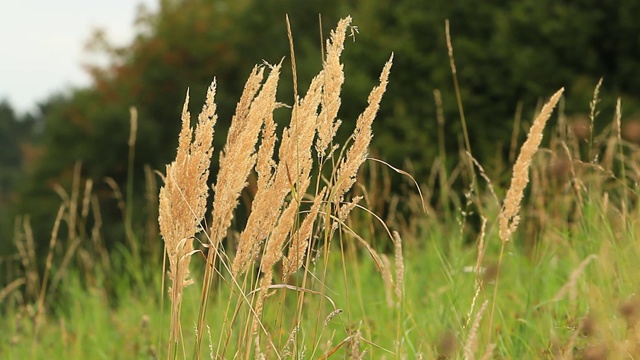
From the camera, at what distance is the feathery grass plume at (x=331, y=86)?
7.07 feet

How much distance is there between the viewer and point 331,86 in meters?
2.19

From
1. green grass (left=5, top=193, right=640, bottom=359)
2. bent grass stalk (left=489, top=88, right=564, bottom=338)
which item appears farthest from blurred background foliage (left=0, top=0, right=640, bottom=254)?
bent grass stalk (left=489, top=88, right=564, bottom=338)

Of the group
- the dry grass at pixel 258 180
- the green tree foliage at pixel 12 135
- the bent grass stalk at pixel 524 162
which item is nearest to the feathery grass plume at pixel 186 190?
the dry grass at pixel 258 180

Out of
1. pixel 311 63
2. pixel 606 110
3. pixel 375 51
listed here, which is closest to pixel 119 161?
pixel 311 63

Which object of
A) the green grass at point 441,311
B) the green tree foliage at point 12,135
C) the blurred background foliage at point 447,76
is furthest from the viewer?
the green tree foliage at point 12,135

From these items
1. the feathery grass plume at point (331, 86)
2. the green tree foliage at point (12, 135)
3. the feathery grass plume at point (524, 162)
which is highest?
the feathery grass plume at point (331, 86)

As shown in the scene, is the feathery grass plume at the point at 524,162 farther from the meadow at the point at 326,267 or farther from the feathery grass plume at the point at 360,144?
the feathery grass plume at the point at 360,144

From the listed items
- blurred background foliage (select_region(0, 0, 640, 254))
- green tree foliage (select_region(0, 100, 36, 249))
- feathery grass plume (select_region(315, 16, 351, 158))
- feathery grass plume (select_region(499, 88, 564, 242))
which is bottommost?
green tree foliage (select_region(0, 100, 36, 249))

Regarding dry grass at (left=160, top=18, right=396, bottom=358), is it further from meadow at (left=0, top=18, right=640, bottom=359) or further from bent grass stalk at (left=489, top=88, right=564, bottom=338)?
bent grass stalk at (left=489, top=88, right=564, bottom=338)

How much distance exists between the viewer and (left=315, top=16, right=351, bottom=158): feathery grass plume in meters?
2.16

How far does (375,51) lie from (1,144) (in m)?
64.6

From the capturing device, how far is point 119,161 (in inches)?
992

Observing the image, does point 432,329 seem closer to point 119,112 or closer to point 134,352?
point 134,352

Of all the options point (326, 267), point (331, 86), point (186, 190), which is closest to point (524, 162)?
point (331, 86)
